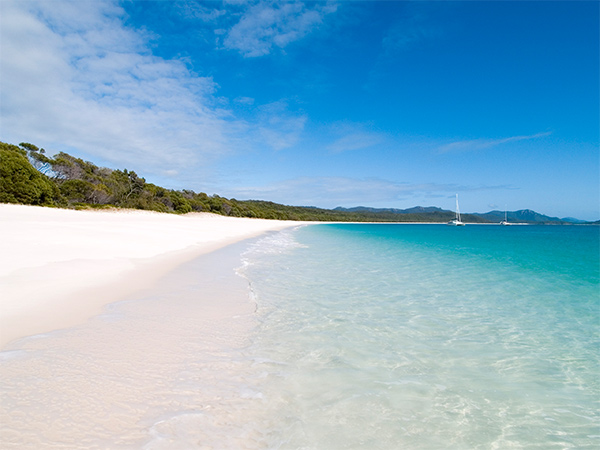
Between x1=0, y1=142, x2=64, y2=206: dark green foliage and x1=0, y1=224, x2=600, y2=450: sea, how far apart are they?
91.3 feet

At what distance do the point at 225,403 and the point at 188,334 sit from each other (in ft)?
5.90

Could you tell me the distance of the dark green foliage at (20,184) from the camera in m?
25.1

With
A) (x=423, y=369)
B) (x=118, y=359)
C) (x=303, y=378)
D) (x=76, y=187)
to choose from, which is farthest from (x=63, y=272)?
(x=76, y=187)

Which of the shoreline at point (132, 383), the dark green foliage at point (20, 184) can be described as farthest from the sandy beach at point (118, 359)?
the dark green foliage at point (20, 184)

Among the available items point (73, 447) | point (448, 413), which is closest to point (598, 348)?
point (448, 413)

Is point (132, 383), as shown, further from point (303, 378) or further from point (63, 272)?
point (63, 272)

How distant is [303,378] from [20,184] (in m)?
32.9

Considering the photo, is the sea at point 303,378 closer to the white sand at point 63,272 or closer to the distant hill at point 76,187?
the white sand at point 63,272

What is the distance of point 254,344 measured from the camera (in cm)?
442

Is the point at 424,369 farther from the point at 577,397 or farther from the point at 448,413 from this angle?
the point at 577,397

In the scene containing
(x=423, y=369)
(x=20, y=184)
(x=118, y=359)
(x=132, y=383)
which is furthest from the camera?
(x=20, y=184)

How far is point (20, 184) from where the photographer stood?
84.8 feet

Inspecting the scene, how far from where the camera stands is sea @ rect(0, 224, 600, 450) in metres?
2.58

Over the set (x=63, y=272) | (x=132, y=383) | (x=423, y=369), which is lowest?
(x=423, y=369)
